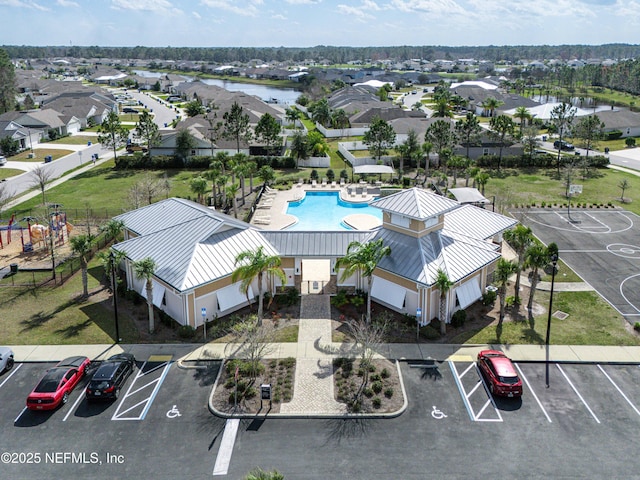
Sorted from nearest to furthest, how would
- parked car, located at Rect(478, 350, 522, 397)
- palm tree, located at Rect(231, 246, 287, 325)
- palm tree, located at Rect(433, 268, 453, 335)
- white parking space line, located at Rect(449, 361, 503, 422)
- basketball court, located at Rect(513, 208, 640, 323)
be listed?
white parking space line, located at Rect(449, 361, 503, 422) < parked car, located at Rect(478, 350, 522, 397) < palm tree, located at Rect(433, 268, 453, 335) < palm tree, located at Rect(231, 246, 287, 325) < basketball court, located at Rect(513, 208, 640, 323)

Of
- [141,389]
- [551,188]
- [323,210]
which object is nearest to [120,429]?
[141,389]

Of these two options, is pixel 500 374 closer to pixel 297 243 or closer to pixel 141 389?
pixel 297 243

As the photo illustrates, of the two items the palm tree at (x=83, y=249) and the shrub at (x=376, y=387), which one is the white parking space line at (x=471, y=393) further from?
the palm tree at (x=83, y=249)

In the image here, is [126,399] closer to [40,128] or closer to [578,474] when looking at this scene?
[578,474]

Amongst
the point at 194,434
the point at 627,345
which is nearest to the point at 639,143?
the point at 627,345

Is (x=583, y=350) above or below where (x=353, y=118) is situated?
below

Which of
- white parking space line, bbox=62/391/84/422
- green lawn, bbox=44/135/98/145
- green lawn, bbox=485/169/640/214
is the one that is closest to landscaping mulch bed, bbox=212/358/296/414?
white parking space line, bbox=62/391/84/422

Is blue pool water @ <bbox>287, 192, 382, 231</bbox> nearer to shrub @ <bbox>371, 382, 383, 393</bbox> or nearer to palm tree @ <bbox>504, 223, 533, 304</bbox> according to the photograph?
palm tree @ <bbox>504, 223, 533, 304</bbox>
